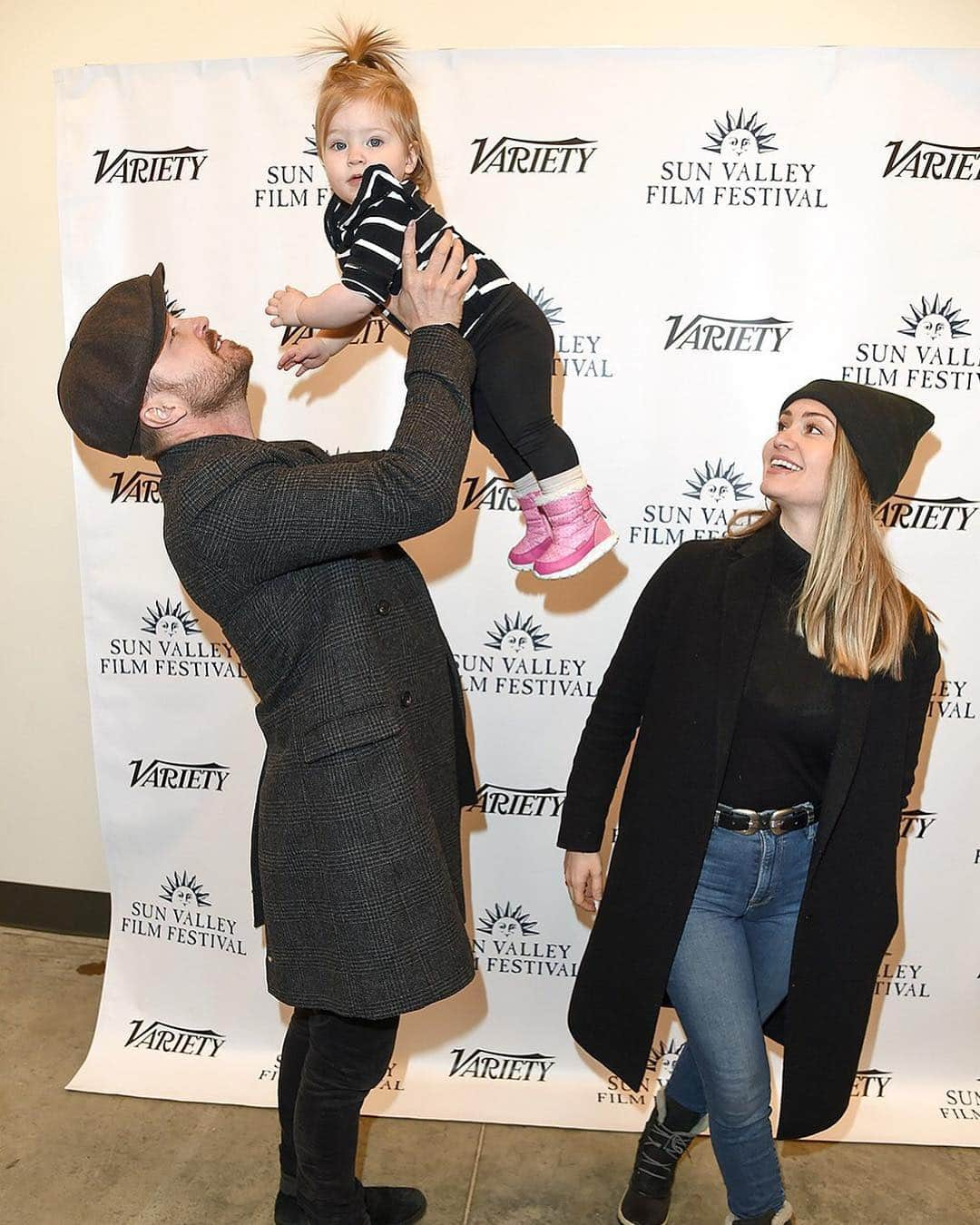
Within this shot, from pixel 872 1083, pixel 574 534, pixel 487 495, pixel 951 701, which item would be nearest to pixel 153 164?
pixel 487 495

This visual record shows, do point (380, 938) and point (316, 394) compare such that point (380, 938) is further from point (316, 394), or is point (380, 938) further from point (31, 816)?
point (31, 816)

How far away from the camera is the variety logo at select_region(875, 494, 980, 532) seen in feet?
8.46

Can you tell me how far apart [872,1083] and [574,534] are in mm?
1957

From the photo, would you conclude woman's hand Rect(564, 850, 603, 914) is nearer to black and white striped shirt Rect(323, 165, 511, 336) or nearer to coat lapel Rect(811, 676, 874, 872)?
coat lapel Rect(811, 676, 874, 872)

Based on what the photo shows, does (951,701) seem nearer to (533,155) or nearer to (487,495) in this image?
(487,495)

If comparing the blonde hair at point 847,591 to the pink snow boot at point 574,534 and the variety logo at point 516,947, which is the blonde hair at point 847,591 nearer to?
the pink snow boot at point 574,534

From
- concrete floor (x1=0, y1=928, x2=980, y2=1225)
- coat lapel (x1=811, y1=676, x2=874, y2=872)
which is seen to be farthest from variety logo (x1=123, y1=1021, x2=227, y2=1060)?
coat lapel (x1=811, y1=676, x2=874, y2=872)

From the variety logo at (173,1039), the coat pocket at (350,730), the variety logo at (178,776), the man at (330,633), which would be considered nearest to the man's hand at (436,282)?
the man at (330,633)

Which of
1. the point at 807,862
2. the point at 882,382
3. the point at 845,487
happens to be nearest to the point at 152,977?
the point at 807,862

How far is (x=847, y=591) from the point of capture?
1.91 m

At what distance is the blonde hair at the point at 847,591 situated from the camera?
6.23 feet

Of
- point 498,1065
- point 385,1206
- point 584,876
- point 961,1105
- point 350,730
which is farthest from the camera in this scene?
point 498,1065

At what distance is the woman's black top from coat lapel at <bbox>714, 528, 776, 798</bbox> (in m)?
0.03

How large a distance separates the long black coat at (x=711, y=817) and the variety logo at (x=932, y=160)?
104 cm
